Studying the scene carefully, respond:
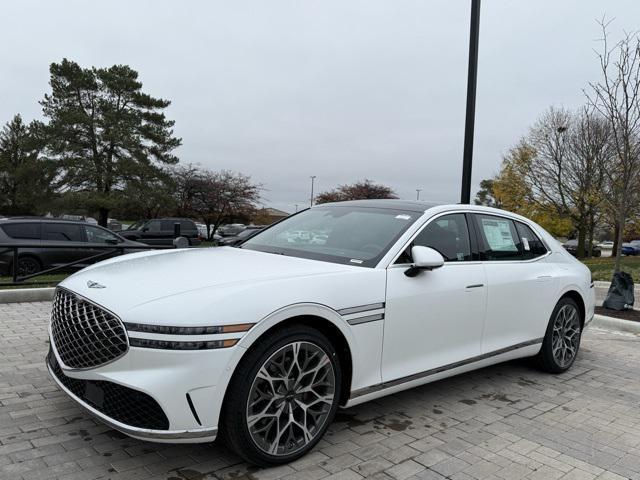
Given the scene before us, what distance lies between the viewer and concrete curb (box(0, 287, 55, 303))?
733 centimetres

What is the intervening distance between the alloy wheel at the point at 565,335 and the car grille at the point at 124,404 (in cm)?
388

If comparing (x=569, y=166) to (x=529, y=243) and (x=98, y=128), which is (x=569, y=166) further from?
(x=98, y=128)

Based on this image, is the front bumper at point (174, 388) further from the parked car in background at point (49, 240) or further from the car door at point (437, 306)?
the parked car in background at point (49, 240)

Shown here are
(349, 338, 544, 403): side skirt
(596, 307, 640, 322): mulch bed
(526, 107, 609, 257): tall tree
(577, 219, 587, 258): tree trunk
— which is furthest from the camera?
(577, 219, 587, 258): tree trunk

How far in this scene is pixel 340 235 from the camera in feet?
13.4

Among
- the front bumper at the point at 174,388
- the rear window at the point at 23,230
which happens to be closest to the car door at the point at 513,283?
the front bumper at the point at 174,388

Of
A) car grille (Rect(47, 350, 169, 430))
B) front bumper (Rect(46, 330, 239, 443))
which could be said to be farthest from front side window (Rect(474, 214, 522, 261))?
car grille (Rect(47, 350, 169, 430))

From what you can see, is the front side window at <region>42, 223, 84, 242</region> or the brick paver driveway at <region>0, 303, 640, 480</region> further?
the front side window at <region>42, 223, 84, 242</region>

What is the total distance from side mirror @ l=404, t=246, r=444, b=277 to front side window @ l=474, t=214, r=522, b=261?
0.97 meters

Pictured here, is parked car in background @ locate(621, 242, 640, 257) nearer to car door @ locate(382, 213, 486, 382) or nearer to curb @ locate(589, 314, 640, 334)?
curb @ locate(589, 314, 640, 334)

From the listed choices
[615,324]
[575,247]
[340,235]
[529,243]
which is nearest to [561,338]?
[529,243]

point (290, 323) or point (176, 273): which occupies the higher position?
point (176, 273)

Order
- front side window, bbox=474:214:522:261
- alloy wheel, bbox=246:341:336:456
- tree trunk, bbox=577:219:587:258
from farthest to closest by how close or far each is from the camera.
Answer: tree trunk, bbox=577:219:587:258
front side window, bbox=474:214:522:261
alloy wheel, bbox=246:341:336:456

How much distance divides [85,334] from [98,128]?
3274 centimetres
